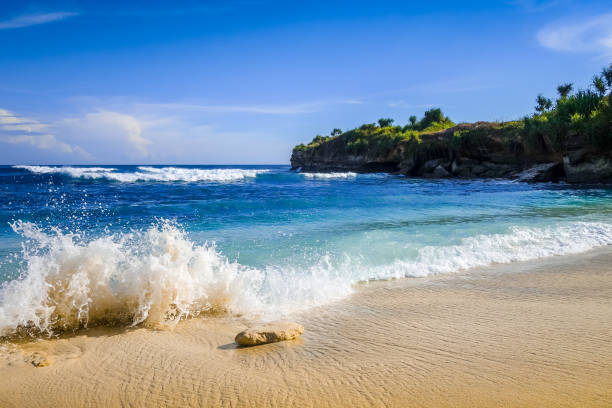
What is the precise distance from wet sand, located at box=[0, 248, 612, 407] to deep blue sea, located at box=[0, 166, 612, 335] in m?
0.46

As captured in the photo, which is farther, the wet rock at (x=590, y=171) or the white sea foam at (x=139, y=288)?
the wet rock at (x=590, y=171)

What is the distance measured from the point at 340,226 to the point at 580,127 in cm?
2541

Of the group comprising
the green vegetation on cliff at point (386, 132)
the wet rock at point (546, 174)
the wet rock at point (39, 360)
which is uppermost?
the green vegetation on cliff at point (386, 132)

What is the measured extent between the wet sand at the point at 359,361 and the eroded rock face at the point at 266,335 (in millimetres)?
108

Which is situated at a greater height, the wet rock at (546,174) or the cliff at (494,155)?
the cliff at (494,155)

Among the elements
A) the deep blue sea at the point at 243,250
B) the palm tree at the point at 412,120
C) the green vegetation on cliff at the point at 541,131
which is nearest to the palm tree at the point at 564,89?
the green vegetation on cliff at the point at 541,131

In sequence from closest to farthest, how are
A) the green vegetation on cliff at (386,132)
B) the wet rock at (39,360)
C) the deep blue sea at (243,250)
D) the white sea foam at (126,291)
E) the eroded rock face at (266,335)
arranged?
the wet rock at (39,360) < the eroded rock face at (266,335) < the white sea foam at (126,291) < the deep blue sea at (243,250) < the green vegetation on cliff at (386,132)

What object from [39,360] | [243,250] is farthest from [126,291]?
[243,250]

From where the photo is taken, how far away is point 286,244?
29.6 feet

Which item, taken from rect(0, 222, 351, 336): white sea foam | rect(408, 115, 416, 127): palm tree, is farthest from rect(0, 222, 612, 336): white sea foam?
rect(408, 115, 416, 127): palm tree

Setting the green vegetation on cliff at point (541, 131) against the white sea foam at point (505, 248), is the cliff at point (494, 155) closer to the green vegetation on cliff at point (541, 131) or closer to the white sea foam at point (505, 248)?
the green vegetation on cliff at point (541, 131)

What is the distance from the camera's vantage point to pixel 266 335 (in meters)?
3.98

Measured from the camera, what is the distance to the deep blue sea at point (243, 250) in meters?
4.76

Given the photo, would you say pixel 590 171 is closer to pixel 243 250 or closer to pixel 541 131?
pixel 541 131
